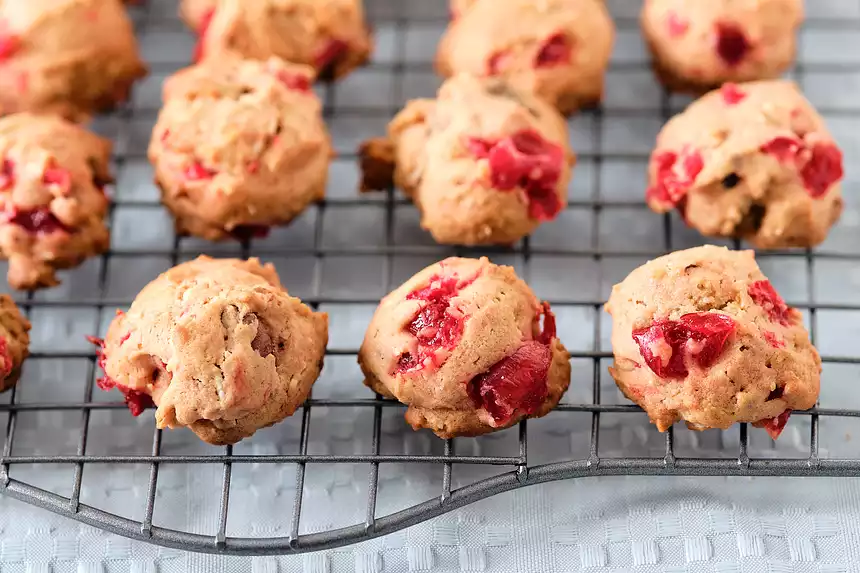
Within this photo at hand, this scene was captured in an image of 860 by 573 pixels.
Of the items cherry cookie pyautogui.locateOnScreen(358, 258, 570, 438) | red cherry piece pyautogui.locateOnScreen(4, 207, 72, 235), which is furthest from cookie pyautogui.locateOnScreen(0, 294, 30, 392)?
cherry cookie pyautogui.locateOnScreen(358, 258, 570, 438)

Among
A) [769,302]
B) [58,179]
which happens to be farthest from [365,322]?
[769,302]

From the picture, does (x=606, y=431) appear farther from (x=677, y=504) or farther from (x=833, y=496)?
(x=833, y=496)

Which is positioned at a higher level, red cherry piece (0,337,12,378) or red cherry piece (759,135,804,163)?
red cherry piece (759,135,804,163)

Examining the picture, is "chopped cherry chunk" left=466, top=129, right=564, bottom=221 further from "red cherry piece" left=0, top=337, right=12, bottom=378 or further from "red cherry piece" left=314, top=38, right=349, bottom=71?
"red cherry piece" left=0, top=337, right=12, bottom=378

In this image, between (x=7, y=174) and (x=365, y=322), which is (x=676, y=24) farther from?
(x=7, y=174)

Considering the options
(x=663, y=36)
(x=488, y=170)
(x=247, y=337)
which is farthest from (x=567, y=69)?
(x=247, y=337)

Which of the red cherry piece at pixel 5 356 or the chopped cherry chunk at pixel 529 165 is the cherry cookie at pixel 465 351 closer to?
the chopped cherry chunk at pixel 529 165
